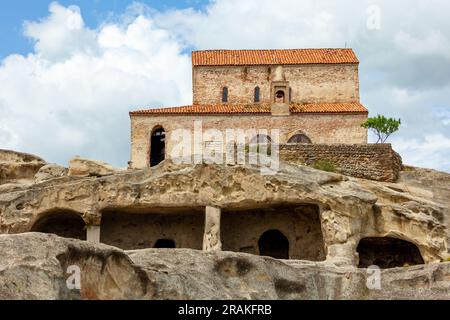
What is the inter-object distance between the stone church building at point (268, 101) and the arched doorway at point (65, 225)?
38.3 ft

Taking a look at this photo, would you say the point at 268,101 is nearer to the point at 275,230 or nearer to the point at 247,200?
the point at 275,230

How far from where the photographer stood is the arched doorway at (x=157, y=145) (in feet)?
124

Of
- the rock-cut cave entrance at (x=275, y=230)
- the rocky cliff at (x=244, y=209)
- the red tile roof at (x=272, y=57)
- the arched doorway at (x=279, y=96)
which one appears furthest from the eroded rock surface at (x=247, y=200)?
the red tile roof at (x=272, y=57)

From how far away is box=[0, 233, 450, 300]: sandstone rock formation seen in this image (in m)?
9.60

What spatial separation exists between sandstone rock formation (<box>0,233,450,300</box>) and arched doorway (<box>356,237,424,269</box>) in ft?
31.6

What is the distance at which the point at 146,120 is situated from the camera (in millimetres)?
37969

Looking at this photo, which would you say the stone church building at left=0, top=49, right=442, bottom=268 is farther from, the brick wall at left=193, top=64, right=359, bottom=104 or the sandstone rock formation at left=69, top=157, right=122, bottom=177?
the brick wall at left=193, top=64, right=359, bottom=104

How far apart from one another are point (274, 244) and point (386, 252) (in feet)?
12.1

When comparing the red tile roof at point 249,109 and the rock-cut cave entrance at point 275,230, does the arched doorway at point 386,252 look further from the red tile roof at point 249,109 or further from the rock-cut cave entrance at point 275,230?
the red tile roof at point 249,109

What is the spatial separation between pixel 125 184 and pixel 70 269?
1292cm

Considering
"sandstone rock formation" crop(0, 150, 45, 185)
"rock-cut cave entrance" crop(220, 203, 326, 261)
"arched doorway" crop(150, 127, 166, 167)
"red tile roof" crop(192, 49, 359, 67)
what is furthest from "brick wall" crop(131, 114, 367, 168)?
"rock-cut cave entrance" crop(220, 203, 326, 261)
